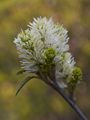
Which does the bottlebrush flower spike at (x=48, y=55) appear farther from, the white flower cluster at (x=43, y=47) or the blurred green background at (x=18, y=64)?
the blurred green background at (x=18, y=64)

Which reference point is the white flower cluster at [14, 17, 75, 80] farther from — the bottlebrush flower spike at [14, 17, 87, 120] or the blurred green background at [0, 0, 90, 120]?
the blurred green background at [0, 0, 90, 120]

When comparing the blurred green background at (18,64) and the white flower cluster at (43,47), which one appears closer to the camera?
the white flower cluster at (43,47)

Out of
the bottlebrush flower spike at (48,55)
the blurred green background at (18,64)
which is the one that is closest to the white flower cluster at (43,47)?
the bottlebrush flower spike at (48,55)

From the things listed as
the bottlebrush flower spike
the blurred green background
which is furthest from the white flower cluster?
the blurred green background

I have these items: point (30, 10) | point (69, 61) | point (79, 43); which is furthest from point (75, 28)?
point (69, 61)

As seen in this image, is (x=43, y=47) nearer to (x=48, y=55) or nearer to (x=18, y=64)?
(x=48, y=55)
